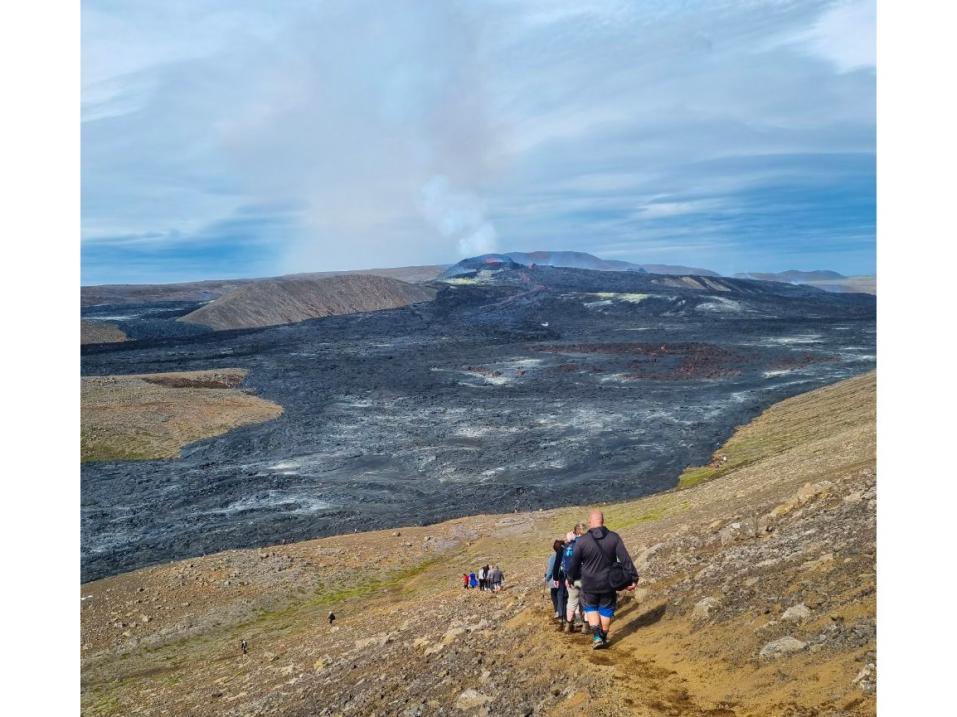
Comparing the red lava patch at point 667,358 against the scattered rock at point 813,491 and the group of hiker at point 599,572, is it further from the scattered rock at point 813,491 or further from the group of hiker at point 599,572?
the group of hiker at point 599,572

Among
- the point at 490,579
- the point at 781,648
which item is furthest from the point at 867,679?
the point at 490,579

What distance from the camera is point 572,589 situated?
9.73 metres

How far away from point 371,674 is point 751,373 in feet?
178

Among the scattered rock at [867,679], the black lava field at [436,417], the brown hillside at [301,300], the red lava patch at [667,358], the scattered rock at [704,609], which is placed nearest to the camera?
the scattered rock at [867,679]

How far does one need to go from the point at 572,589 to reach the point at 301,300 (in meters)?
121

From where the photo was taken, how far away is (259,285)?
126625mm

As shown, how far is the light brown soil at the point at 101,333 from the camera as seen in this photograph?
92.6m

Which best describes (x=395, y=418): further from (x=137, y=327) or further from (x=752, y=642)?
(x=137, y=327)

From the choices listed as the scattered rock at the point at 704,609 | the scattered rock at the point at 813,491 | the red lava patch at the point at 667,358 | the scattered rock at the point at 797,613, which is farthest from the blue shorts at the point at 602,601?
the red lava patch at the point at 667,358

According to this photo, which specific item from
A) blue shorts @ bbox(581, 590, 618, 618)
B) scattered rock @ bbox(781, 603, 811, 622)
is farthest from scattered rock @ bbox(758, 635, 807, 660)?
blue shorts @ bbox(581, 590, 618, 618)

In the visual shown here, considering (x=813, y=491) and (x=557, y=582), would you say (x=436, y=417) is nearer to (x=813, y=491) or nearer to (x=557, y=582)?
(x=813, y=491)

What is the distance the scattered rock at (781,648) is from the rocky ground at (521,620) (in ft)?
0.07

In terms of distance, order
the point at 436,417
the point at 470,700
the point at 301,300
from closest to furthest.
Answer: the point at 470,700 → the point at 436,417 → the point at 301,300
